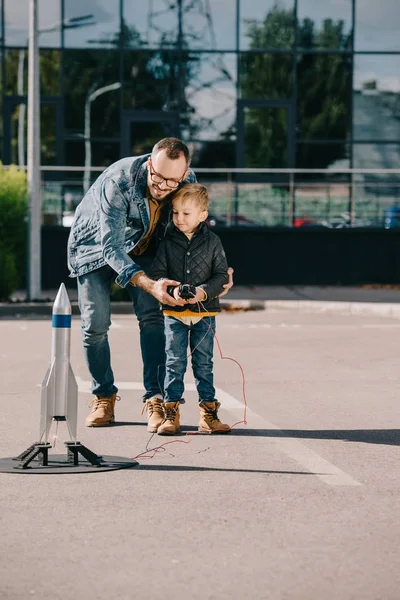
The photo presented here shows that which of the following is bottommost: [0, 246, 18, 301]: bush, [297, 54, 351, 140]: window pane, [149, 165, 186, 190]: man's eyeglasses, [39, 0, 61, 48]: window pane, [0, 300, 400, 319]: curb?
[0, 300, 400, 319]: curb

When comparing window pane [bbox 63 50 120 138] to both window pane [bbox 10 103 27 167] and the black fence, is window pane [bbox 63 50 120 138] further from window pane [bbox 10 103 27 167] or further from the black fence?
the black fence

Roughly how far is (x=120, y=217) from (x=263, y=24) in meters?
19.6

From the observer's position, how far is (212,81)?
86.6ft

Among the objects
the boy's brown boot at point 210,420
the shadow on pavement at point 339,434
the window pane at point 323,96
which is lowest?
the shadow on pavement at point 339,434

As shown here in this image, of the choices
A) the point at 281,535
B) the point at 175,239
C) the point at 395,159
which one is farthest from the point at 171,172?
the point at 395,159

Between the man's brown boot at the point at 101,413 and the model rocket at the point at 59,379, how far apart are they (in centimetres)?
157

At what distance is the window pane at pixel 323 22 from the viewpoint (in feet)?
86.8

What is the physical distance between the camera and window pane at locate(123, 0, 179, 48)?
2622 cm

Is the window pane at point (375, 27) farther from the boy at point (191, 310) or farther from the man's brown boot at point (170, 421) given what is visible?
the man's brown boot at point (170, 421)

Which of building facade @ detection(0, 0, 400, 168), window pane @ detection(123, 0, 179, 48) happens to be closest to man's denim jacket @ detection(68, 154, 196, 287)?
building facade @ detection(0, 0, 400, 168)

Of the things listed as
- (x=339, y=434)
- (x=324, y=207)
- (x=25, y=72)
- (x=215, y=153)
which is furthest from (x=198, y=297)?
(x=25, y=72)

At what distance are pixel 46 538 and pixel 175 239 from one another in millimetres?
2853

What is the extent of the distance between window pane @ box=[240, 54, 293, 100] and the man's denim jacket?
1894cm

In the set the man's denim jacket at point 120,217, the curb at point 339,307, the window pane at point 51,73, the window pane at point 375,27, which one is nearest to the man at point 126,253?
the man's denim jacket at point 120,217
